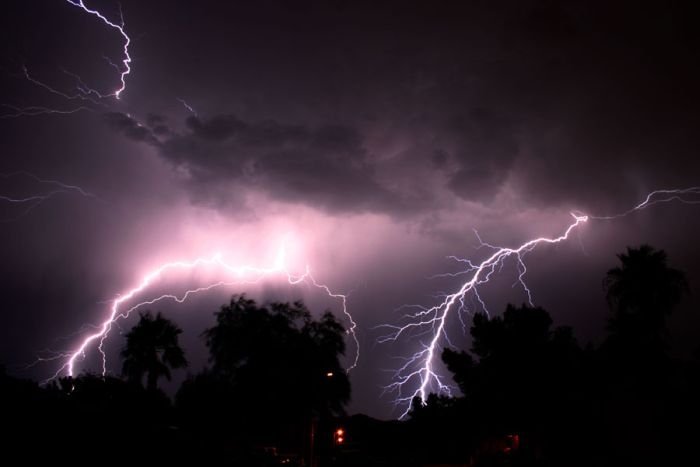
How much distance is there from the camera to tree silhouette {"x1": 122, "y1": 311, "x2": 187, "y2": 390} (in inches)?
1131

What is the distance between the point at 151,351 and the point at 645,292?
86.9ft

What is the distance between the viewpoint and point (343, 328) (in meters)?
36.2

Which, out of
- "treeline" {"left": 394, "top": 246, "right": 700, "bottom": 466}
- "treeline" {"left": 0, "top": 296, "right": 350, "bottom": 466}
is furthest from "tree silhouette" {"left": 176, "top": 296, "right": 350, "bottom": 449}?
"treeline" {"left": 394, "top": 246, "right": 700, "bottom": 466}

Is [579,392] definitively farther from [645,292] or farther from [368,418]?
[368,418]

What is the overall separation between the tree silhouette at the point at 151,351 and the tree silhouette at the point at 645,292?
2330cm

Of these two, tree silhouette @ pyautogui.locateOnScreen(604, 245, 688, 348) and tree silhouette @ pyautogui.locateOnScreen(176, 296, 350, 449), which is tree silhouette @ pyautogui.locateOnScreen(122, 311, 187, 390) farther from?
tree silhouette @ pyautogui.locateOnScreen(604, 245, 688, 348)

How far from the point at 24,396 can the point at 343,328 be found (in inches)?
1084

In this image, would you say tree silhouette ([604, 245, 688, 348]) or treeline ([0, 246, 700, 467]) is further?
tree silhouette ([604, 245, 688, 348])

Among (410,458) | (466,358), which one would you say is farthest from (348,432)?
(466,358)

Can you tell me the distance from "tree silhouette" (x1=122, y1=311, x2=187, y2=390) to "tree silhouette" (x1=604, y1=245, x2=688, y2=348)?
23.3m

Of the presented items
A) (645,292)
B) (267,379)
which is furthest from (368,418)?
(645,292)

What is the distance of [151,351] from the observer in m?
29.2

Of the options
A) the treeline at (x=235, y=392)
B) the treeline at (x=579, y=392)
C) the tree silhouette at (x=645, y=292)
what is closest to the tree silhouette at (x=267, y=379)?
the treeline at (x=235, y=392)

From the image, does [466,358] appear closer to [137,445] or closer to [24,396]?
[137,445]
